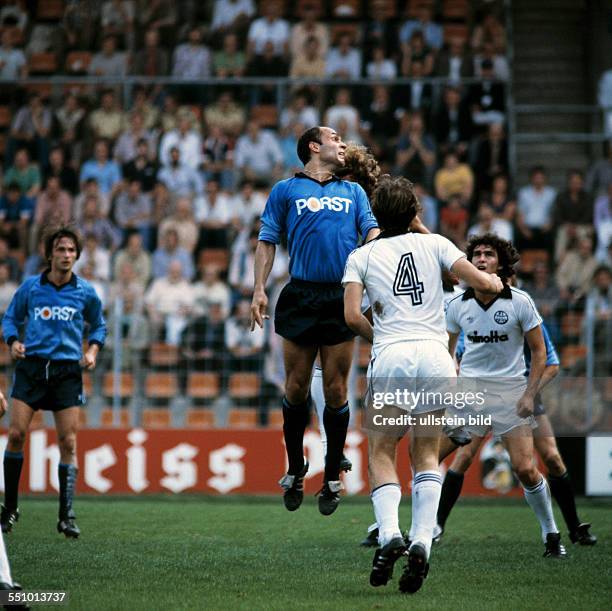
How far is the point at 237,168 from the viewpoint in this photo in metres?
18.5

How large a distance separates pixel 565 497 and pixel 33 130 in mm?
11829

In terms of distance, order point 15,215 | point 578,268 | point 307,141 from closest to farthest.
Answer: point 307,141 < point 578,268 < point 15,215

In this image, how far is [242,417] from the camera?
1486 centimetres

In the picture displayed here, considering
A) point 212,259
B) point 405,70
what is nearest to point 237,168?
point 212,259

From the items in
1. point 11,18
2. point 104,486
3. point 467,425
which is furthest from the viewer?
point 11,18

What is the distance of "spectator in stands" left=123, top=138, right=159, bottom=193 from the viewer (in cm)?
1839

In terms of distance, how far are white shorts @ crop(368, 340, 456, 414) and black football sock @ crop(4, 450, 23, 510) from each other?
4243mm

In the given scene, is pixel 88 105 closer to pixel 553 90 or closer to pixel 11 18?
pixel 11 18

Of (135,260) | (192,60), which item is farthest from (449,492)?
(192,60)

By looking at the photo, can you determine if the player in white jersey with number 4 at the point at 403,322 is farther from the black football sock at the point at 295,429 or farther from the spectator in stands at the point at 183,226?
the spectator in stands at the point at 183,226

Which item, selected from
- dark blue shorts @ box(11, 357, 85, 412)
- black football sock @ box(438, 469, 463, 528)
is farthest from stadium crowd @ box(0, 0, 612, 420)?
black football sock @ box(438, 469, 463, 528)

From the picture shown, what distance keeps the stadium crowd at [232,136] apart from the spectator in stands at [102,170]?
23mm

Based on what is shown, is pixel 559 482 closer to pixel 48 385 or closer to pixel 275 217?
pixel 275 217

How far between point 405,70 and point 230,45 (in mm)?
2782
